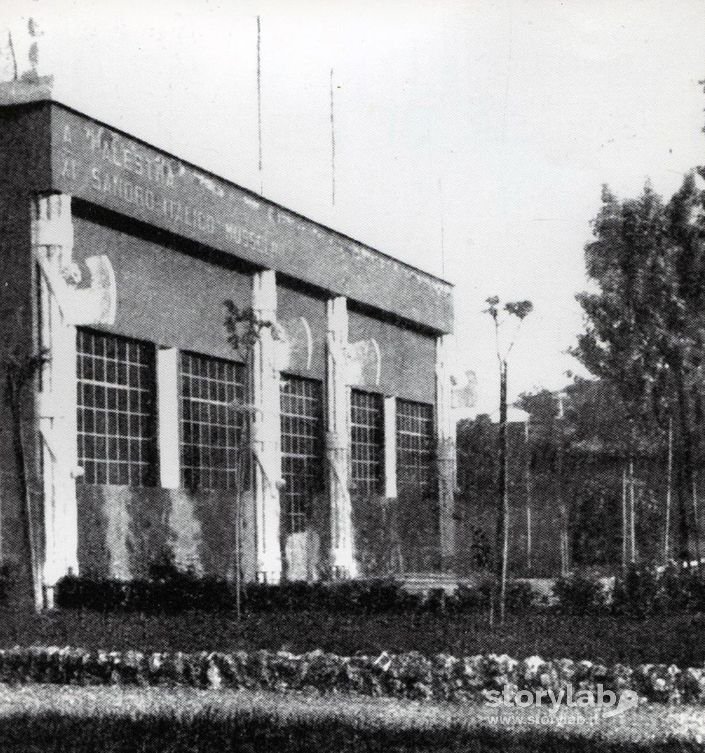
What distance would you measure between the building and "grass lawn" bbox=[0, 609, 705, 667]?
3007 mm

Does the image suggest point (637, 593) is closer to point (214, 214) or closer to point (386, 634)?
point (386, 634)

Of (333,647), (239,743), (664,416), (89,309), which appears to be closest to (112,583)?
(89,309)

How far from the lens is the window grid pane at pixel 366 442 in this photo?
33.1 meters

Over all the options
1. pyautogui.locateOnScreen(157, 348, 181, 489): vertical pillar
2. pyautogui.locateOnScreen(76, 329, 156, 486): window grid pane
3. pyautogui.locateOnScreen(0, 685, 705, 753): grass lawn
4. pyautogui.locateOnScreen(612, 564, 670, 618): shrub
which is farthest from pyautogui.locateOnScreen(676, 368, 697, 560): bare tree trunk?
pyautogui.locateOnScreen(0, 685, 705, 753): grass lawn

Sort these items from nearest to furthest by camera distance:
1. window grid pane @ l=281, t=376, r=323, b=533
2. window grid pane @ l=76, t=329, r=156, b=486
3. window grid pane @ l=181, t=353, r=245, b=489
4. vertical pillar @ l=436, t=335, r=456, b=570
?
window grid pane @ l=76, t=329, r=156, b=486, window grid pane @ l=181, t=353, r=245, b=489, window grid pane @ l=281, t=376, r=323, b=533, vertical pillar @ l=436, t=335, r=456, b=570

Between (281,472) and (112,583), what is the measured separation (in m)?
8.88

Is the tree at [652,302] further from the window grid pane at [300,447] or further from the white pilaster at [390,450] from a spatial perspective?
the window grid pane at [300,447]

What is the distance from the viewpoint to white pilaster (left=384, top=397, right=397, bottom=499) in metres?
34.4

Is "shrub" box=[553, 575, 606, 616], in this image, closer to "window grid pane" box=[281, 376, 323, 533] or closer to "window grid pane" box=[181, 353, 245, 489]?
"window grid pane" box=[181, 353, 245, 489]

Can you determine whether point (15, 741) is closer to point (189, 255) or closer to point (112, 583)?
point (112, 583)

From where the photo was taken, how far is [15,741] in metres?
10.0

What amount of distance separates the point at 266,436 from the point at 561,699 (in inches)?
632

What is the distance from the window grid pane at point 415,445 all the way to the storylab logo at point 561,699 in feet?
76.8

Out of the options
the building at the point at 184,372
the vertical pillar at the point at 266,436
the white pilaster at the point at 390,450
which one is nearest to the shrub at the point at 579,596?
the building at the point at 184,372
